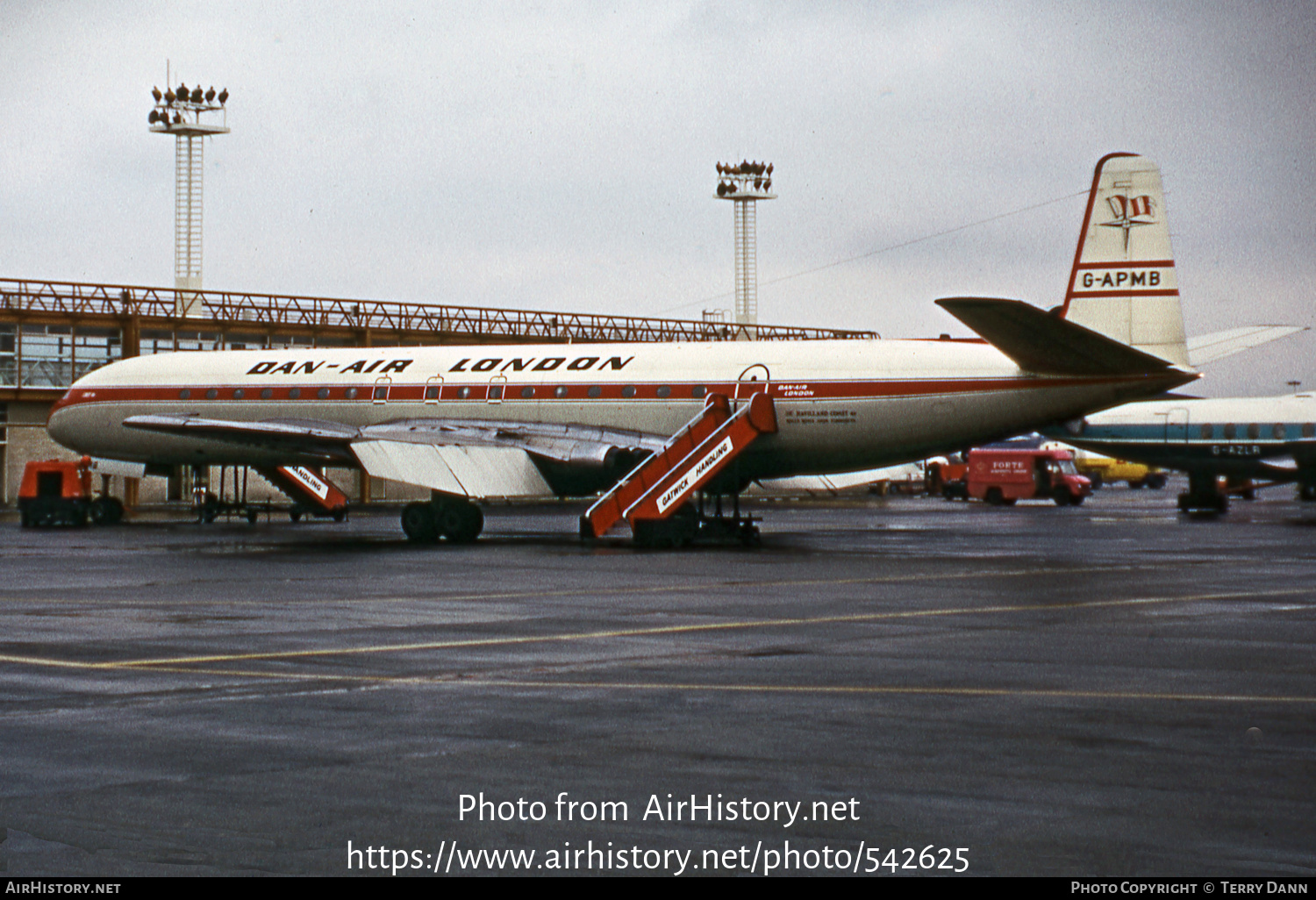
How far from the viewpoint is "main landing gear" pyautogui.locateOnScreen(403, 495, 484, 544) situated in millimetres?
33281

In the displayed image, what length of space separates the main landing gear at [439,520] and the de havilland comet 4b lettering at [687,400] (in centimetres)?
3

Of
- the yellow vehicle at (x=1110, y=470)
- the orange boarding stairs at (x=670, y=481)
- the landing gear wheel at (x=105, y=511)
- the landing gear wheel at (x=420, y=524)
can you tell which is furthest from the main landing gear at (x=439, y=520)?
the yellow vehicle at (x=1110, y=470)

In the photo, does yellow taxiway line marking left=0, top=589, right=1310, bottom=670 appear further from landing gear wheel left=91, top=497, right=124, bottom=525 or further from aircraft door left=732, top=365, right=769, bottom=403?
landing gear wheel left=91, top=497, right=124, bottom=525

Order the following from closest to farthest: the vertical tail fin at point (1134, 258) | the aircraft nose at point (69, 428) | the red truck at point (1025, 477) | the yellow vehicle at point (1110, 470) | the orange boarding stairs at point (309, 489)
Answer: the vertical tail fin at point (1134, 258) < the aircraft nose at point (69, 428) < the orange boarding stairs at point (309, 489) < the red truck at point (1025, 477) < the yellow vehicle at point (1110, 470)

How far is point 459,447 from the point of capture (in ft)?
106

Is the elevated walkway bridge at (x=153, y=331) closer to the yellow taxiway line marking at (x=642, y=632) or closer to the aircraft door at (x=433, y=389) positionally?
the aircraft door at (x=433, y=389)

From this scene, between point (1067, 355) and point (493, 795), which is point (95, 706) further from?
point (1067, 355)

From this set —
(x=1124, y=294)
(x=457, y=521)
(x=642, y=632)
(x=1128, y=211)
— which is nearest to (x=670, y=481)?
(x=457, y=521)

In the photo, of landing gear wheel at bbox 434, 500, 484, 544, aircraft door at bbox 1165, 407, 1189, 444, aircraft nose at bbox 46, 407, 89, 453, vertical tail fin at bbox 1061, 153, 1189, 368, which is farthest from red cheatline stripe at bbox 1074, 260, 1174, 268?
aircraft nose at bbox 46, 407, 89, 453

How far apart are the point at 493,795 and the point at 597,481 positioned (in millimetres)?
26935

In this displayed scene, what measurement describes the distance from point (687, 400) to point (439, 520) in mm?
6304

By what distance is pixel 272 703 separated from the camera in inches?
420

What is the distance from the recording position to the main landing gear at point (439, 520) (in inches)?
1310

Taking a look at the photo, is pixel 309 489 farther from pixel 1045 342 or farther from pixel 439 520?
pixel 1045 342
